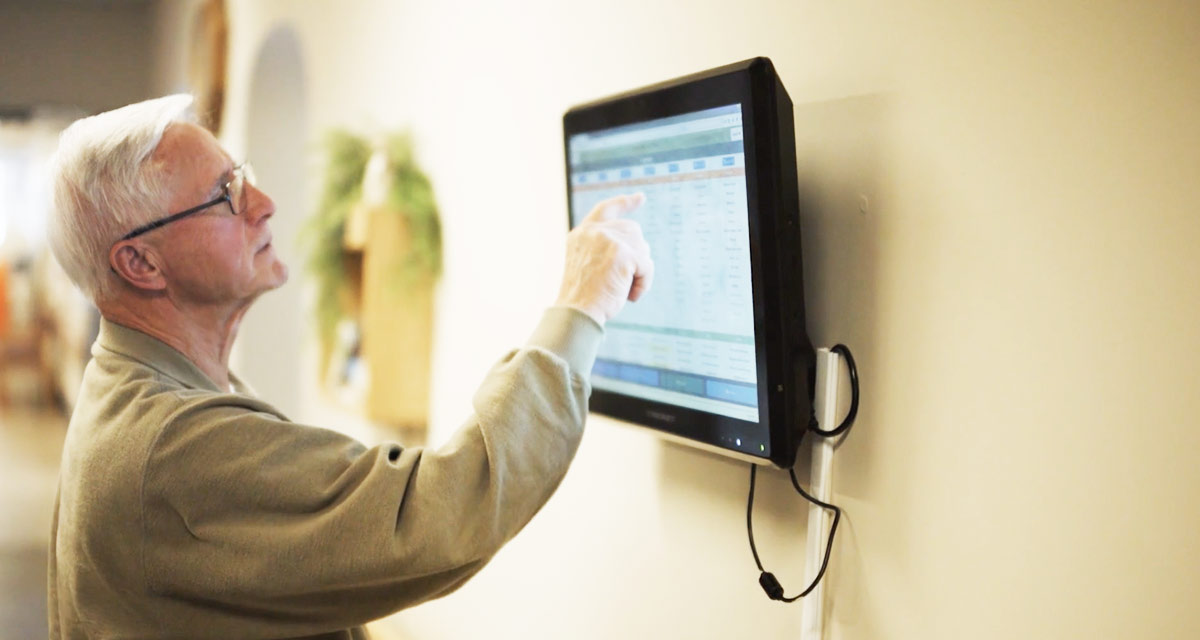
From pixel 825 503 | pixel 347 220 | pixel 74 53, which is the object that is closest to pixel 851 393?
pixel 825 503

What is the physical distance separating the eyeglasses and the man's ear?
16 millimetres

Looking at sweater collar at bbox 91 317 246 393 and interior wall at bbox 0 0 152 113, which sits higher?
interior wall at bbox 0 0 152 113

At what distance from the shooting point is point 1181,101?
814mm

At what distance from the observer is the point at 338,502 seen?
0.99 m

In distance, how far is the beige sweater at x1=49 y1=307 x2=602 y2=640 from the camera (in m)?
0.98

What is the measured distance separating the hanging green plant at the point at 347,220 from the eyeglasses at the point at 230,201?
2.59ft

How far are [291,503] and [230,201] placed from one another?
430 mm

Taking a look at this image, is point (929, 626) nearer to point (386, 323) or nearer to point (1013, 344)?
point (1013, 344)

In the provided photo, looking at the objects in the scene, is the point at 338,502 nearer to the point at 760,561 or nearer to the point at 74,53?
the point at 760,561

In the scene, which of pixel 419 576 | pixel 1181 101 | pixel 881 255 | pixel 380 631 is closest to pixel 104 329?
pixel 419 576

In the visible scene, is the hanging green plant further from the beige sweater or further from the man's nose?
the beige sweater

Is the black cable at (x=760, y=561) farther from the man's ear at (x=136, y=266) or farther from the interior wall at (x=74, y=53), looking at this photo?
the interior wall at (x=74, y=53)

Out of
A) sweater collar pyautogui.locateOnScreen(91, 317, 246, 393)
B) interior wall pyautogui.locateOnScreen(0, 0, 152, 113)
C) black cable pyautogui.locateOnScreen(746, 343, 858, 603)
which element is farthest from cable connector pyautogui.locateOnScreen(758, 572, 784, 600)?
interior wall pyautogui.locateOnScreen(0, 0, 152, 113)

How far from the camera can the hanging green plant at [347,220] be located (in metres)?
2.07
